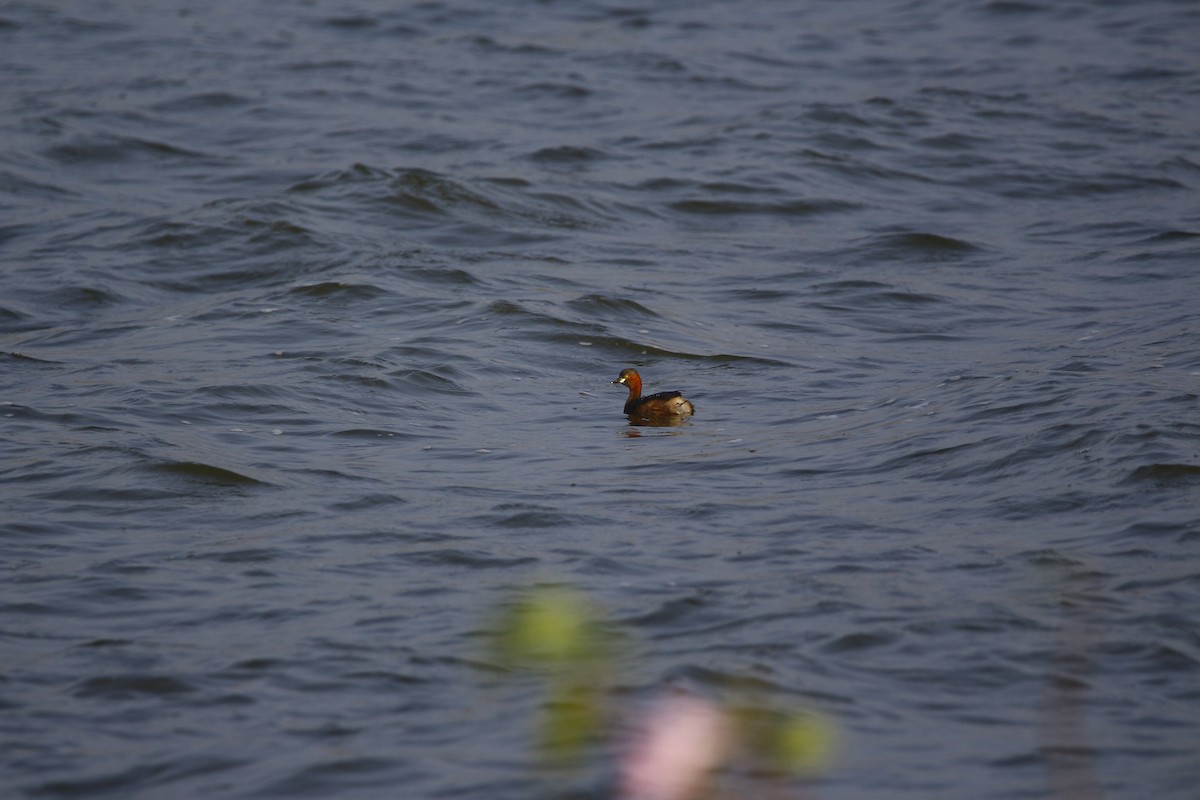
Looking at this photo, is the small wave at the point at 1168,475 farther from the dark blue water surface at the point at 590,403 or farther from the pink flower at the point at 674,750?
the pink flower at the point at 674,750

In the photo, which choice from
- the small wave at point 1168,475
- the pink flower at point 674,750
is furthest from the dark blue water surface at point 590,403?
the pink flower at point 674,750

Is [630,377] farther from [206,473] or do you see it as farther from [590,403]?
[206,473]

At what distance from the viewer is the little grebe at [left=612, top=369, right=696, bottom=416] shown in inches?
353

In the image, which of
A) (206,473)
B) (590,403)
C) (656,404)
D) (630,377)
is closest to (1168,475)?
(656,404)

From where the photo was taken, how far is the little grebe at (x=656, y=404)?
8977 millimetres

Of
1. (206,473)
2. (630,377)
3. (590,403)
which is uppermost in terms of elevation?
(206,473)

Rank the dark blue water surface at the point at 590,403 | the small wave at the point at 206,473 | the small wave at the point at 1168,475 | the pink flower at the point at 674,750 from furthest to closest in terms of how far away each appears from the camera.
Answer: the small wave at the point at 206,473, the small wave at the point at 1168,475, the dark blue water surface at the point at 590,403, the pink flower at the point at 674,750

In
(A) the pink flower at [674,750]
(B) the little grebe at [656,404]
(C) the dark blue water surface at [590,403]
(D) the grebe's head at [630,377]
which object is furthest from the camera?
(D) the grebe's head at [630,377]

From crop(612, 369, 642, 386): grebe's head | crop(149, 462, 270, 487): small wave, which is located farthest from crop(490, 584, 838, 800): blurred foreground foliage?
crop(612, 369, 642, 386): grebe's head

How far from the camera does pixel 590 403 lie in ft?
32.2

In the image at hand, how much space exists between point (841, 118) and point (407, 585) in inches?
465

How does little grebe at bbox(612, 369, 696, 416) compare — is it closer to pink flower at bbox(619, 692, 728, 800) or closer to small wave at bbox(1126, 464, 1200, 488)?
small wave at bbox(1126, 464, 1200, 488)

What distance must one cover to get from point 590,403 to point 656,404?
92 cm

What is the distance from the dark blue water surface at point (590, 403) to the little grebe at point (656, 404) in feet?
0.54
